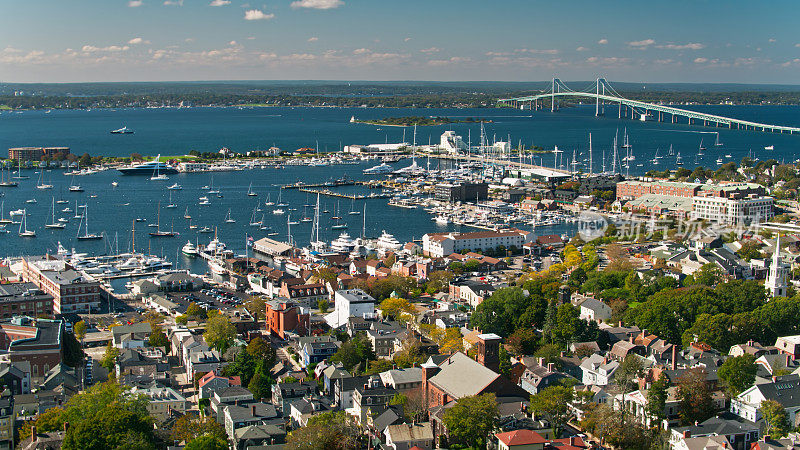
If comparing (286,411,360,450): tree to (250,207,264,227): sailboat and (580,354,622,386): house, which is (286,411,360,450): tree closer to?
(580,354,622,386): house

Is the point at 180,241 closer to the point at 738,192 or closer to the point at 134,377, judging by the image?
the point at 134,377

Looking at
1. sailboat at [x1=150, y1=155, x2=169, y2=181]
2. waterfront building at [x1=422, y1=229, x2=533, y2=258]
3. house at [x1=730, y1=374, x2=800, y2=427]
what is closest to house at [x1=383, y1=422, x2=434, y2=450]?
house at [x1=730, y1=374, x2=800, y2=427]

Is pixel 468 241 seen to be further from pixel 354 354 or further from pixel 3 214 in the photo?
pixel 3 214

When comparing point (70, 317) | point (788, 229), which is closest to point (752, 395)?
point (70, 317)

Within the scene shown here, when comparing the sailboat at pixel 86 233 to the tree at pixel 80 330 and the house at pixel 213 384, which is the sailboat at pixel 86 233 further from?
the house at pixel 213 384

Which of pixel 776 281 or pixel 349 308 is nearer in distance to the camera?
pixel 349 308

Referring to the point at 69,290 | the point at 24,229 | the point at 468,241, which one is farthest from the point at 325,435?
the point at 24,229
